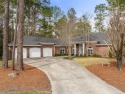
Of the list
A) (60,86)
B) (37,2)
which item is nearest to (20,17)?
(60,86)

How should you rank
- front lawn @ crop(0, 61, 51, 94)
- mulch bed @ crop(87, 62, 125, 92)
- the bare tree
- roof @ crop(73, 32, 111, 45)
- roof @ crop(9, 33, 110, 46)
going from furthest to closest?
roof @ crop(73, 32, 111, 45)
roof @ crop(9, 33, 110, 46)
the bare tree
mulch bed @ crop(87, 62, 125, 92)
front lawn @ crop(0, 61, 51, 94)

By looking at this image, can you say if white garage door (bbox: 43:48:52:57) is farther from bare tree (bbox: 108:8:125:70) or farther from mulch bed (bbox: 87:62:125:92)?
bare tree (bbox: 108:8:125:70)

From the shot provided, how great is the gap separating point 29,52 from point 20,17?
62.0 ft

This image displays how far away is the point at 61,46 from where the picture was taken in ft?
134

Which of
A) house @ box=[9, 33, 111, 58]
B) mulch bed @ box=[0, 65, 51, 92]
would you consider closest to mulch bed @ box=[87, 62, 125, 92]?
mulch bed @ box=[0, 65, 51, 92]

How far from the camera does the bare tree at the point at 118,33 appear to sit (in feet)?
59.2

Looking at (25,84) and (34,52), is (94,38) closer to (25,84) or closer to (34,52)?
(34,52)

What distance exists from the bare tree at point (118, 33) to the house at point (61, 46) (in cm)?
1625

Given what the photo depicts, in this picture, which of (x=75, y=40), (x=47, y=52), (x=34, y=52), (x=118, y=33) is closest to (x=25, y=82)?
(x=118, y=33)

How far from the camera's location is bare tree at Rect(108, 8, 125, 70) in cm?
1803

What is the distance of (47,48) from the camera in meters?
38.0

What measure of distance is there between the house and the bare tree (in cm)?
1625

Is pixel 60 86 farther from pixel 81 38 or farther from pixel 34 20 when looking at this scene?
pixel 34 20

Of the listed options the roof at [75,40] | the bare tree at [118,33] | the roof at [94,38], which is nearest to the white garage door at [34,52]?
the roof at [75,40]
